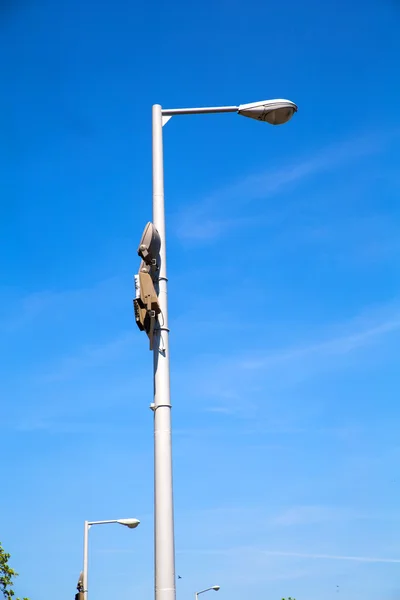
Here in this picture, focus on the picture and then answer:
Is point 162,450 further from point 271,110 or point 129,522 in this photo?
point 129,522

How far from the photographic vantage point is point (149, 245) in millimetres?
6574

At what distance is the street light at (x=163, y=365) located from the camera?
568cm

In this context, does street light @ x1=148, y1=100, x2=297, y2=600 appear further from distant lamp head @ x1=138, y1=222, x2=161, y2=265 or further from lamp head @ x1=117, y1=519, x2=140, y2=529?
lamp head @ x1=117, y1=519, x2=140, y2=529

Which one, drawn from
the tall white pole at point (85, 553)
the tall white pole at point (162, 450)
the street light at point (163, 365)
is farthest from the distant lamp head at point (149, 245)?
the tall white pole at point (85, 553)

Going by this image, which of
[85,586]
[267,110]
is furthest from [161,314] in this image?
[85,586]

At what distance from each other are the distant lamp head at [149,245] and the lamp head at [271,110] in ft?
6.85

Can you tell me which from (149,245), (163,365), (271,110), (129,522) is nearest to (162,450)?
(163,365)

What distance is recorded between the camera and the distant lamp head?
6.55 metres

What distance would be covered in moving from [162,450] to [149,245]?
6.26 ft

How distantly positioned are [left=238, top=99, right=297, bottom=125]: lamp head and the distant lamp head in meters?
2.09

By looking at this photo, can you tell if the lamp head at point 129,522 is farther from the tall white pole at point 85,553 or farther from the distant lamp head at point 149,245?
the distant lamp head at point 149,245

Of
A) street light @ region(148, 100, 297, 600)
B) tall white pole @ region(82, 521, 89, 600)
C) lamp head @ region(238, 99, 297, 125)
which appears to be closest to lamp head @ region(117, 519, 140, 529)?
tall white pole @ region(82, 521, 89, 600)

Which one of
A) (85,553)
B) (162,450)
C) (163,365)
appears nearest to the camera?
(162,450)

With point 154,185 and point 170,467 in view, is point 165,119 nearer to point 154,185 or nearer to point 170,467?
point 154,185
